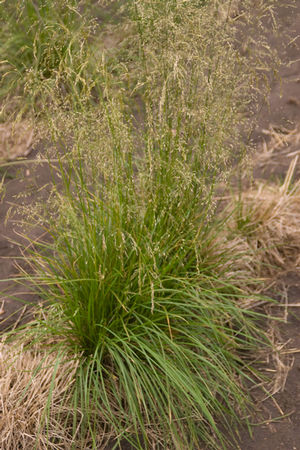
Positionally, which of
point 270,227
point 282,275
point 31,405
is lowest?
point 282,275

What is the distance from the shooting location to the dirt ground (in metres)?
2.43

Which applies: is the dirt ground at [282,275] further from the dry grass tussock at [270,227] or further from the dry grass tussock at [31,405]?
the dry grass tussock at [31,405]

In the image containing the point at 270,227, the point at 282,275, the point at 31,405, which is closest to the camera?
the point at 31,405

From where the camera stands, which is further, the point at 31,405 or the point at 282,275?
the point at 282,275

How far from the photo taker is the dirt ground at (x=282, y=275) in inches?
95.5

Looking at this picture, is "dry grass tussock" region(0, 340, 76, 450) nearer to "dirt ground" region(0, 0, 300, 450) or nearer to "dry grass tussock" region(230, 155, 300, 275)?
"dirt ground" region(0, 0, 300, 450)

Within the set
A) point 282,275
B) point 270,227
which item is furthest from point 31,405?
point 270,227

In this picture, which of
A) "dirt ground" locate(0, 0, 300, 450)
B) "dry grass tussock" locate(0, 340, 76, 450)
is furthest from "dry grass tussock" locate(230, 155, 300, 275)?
"dry grass tussock" locate(0, 340, 76, 450)

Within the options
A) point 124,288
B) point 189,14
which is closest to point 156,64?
point 189,14

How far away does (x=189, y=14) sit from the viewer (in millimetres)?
2436

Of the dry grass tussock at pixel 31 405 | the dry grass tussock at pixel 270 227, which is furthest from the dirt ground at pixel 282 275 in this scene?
the dry grass tussock at pixel 31 405

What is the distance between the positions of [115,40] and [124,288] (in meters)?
2.75

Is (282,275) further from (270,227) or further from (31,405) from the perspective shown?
(31,405)

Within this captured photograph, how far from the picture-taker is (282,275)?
321cm
